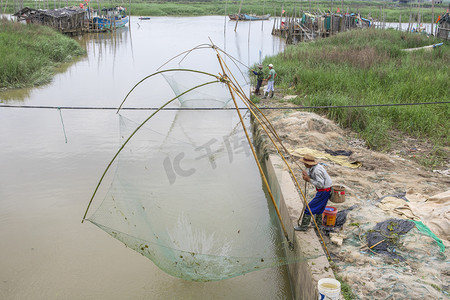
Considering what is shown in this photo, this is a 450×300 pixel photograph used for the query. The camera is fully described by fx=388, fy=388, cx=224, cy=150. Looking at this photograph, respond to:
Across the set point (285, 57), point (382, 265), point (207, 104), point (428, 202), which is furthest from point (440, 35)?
point (382, 265)

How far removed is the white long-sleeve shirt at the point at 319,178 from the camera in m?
3.71

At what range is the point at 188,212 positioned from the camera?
12.9ft

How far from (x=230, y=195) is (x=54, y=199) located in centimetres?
270

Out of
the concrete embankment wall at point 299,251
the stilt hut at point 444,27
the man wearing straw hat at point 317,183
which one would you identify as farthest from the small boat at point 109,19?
the man wearing straw hat at point 317,183

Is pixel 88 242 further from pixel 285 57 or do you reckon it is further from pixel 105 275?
pixel 285 57

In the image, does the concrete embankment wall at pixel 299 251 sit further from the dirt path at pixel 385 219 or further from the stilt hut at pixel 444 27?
the stilt hut at pixel 444 27

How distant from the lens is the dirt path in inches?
122

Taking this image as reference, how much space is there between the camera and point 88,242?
4.73 meters

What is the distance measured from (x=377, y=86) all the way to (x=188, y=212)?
6651mm

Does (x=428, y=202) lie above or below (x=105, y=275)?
above

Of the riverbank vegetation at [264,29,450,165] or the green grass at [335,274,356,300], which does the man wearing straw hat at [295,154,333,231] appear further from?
the riverbank vegetation at [264,29,450,165]

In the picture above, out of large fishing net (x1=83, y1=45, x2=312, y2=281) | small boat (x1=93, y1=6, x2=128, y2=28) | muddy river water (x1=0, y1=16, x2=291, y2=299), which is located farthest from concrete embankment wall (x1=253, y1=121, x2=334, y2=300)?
small boat (x1=93, y1=6, x2=128, y2=28)

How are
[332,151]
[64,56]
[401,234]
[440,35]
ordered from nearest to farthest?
[401,234]
[332,151]
[64,56]
[440,35]

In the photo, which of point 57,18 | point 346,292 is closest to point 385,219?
point 346,292
